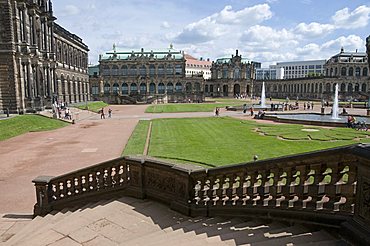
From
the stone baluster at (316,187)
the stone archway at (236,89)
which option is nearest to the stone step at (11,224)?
the stone baluster at (316,187)

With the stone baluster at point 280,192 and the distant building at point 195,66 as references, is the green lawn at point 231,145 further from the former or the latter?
the distant building at point 195,66

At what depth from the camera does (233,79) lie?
470 feet

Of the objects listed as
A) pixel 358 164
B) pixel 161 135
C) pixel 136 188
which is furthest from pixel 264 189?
pixel 161 135

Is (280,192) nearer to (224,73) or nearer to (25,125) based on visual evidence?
(25,125)

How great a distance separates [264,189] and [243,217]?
34.7 inches

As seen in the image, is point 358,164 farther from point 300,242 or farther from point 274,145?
point 274,145

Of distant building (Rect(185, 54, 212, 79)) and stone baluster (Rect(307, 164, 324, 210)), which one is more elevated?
distant building (Rect(185, 54, 212, 79))

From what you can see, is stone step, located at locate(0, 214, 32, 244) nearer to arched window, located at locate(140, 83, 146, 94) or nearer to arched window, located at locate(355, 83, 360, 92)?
arched window, located at locate(140, 83, 146, 94)

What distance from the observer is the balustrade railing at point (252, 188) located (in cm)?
539

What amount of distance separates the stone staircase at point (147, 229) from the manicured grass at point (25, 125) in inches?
1032

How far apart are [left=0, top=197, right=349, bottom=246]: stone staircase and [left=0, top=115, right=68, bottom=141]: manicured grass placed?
26207 mm

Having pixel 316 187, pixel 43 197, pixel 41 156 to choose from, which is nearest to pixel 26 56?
pixel 41 156

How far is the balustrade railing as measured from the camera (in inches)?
212

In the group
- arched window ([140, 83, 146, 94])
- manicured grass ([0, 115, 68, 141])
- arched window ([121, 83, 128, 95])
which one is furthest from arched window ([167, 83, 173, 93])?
manicured grass ([0, 115, 68, 141])
